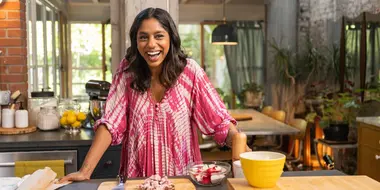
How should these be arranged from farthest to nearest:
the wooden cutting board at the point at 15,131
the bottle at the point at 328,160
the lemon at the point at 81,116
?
1. the lemon at the point at 81,116
2. the wooden cutting board at the point at 15,131
3. the bottle at the point at 328,160

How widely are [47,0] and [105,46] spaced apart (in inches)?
111

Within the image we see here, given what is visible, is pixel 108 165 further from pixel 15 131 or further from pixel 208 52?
pixel 208 52

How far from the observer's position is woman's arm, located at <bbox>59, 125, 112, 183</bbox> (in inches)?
67.2


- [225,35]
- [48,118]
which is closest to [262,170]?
[48,118]

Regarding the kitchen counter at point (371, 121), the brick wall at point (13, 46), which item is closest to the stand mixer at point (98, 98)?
the brick wall at point (13, 46)

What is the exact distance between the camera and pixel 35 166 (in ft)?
9.67

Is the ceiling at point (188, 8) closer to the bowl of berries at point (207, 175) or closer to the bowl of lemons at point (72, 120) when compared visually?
the bowl of lemons at point (72, 120)

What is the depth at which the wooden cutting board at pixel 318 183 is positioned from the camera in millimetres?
1437

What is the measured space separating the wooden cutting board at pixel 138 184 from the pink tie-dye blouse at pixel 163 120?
0.29 metres

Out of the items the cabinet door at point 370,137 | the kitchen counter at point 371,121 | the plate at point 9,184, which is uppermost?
the plate at point 9,184

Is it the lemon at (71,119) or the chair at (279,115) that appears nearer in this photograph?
the lemon at (71,119)

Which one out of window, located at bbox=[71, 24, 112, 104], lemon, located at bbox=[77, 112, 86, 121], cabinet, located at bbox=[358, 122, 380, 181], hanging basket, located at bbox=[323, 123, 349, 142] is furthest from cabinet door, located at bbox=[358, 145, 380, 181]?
window, located at bbox=[71, 24, 112, 104]

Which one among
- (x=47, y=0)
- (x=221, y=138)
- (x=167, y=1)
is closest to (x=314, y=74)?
(x=47, y=0)

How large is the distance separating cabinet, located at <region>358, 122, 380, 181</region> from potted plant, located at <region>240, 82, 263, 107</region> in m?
3.41
